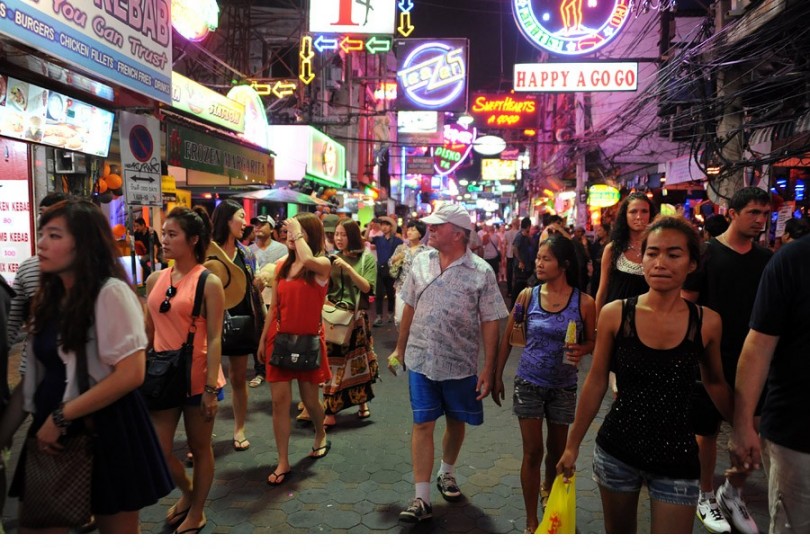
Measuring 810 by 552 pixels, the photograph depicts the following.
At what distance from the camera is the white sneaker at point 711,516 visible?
145 inches

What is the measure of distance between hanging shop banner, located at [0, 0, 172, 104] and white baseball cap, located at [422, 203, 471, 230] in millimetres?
3558

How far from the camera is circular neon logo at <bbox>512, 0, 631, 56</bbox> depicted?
1017 centimetres

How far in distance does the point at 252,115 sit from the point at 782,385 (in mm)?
11182

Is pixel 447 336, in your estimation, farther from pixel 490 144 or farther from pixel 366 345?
pixel 490 144

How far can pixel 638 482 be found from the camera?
2580 millimetres

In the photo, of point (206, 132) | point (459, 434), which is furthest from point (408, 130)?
point (459, 434)

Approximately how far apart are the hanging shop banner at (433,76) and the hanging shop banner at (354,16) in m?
2.99

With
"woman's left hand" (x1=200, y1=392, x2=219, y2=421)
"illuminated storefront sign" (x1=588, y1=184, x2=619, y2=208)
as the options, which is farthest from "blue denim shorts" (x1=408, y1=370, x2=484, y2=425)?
"illuminated storefront sign" (x1=588, y1=184, x2=619, y2=208)

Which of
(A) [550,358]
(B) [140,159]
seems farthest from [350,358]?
(B) [140,159]

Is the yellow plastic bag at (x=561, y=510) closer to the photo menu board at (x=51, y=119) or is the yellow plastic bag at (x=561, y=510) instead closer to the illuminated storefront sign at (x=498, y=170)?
the photo menu board at (x=51, y=119)

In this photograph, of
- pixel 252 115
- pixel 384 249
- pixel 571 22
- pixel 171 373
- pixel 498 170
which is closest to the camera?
pixel 171 373

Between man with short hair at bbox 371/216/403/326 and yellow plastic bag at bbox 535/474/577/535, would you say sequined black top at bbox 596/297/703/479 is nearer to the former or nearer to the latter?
yellow plastic bag at bbox 535/474/577/535

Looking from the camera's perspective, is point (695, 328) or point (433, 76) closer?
→ point (695, 328)

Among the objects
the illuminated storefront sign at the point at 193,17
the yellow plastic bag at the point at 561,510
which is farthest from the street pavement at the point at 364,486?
the illuminated storefront sign at the point at 193,17
